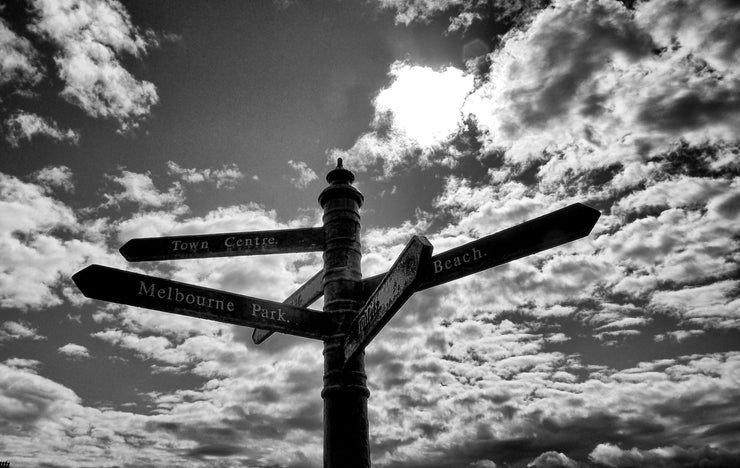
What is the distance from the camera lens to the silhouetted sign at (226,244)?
439 centimetres

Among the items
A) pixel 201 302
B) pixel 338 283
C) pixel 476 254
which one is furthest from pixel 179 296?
pixel 476 254

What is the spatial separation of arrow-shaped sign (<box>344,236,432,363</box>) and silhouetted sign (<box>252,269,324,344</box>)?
124 cm

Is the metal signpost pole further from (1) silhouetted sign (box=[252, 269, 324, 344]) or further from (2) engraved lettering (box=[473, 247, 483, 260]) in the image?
(2) engraved lettering (box=[473, 247, 483, 260])

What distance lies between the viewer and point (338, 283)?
4.18 m

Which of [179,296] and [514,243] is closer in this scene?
[514,243]

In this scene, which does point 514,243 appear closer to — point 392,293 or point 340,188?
point 392,293

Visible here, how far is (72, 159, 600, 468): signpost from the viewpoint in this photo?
10.6 feet

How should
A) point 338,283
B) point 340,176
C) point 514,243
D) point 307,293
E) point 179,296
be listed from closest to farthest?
1. point 514,243
2. point 179,296
3. point 338,283
4. point 340,176
5. point 307,293

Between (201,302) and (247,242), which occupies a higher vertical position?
(247,242)

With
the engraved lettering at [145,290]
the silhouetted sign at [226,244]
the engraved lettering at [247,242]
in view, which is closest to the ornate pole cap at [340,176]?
the silhouetted sign at [226,244]

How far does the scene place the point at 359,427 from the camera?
369 cm

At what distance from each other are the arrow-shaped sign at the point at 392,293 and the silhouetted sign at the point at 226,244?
137cm

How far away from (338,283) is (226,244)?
1236 millimetres

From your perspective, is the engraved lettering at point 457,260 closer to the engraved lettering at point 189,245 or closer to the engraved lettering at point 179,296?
the engraved lettering at point 179,296
